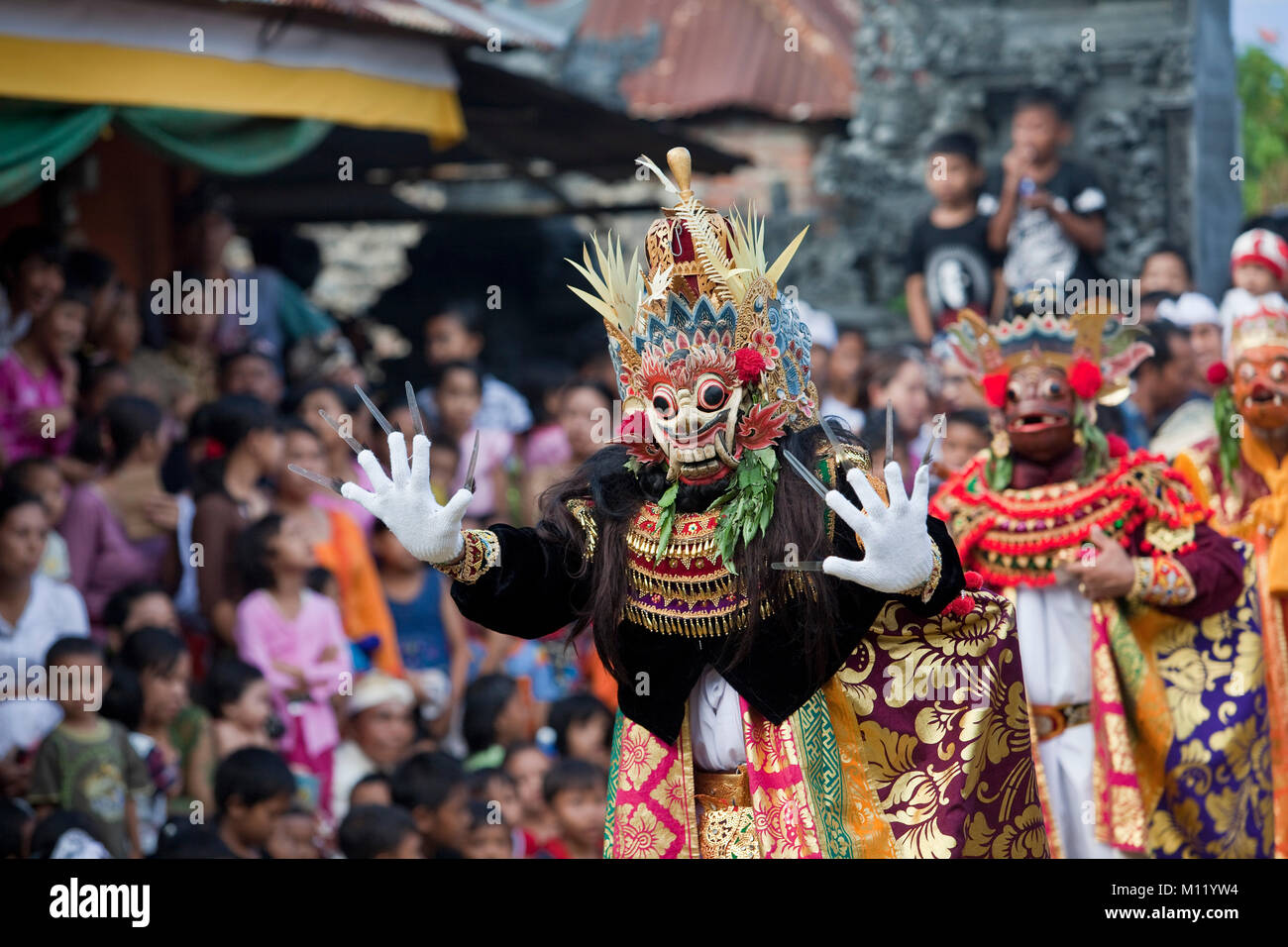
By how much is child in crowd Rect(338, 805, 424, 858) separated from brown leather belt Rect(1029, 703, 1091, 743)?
193cm

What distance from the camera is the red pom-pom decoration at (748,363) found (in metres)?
3.93

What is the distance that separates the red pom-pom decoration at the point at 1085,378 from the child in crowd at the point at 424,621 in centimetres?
256

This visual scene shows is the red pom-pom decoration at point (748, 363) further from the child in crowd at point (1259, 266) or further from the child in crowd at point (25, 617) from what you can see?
the child in crowd at point (1259, 266)

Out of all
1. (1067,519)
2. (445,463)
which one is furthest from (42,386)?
(1067,519)

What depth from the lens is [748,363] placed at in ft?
12.9

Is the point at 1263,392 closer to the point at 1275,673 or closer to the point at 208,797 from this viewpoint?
the point at 1275,673

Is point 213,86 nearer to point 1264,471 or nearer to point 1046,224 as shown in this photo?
point 1046,224

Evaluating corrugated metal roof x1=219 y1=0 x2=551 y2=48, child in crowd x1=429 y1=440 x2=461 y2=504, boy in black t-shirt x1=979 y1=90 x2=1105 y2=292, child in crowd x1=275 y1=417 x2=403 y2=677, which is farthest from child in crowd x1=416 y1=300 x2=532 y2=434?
boy in black t-shirt x1=979 y1=90 x2=1105 y2=292

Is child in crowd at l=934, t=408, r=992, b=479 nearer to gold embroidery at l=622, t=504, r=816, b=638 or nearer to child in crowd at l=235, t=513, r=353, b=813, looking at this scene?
child in crowd at l=235, t=513, r=353, b=813

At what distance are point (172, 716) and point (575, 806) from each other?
1.33 meters

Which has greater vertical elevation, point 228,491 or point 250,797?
point 228,491

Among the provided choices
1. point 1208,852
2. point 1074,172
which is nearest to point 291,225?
point 1074,172

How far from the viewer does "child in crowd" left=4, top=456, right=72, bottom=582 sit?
6031mm

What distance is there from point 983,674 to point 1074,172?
518 cm
